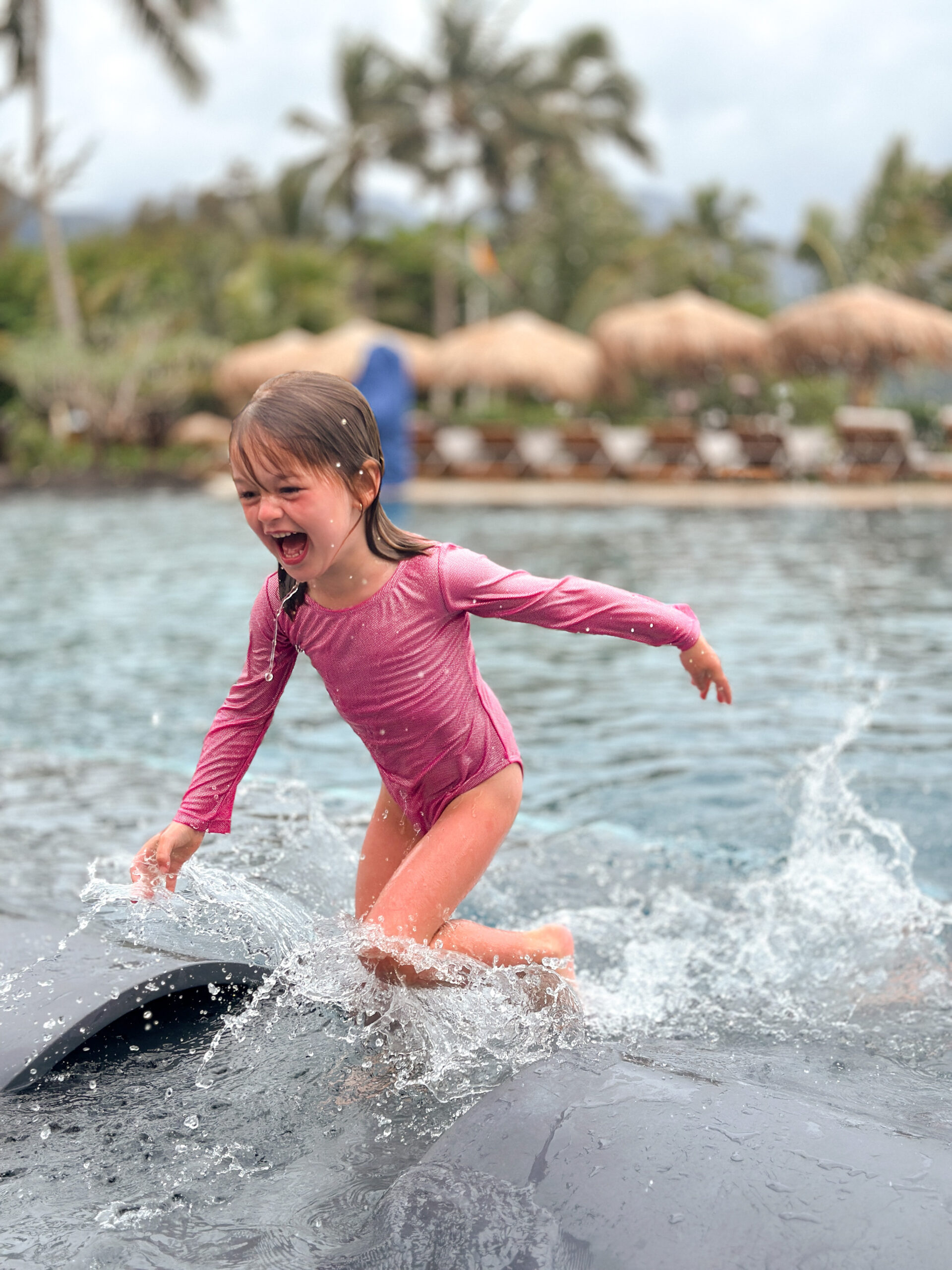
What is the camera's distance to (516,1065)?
269cm

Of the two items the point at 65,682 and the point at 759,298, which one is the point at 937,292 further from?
the point at 65,682

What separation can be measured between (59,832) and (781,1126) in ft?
10.6

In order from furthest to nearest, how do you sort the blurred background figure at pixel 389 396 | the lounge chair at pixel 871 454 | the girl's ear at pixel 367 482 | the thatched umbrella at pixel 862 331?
the thatched umbrella at pixel 862 331 → the lounge chair at pixel 871 454 → the blurred background figure at pixel 389 396 → the girl's ear at pixel 367 482

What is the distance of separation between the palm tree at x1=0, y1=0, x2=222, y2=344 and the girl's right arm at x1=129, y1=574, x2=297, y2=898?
25.4m

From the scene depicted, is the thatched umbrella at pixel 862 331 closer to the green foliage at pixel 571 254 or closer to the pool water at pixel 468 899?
the green foliage at pixel 571 254

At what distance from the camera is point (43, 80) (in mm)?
29047

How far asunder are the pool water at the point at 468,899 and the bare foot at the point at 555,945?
106mm

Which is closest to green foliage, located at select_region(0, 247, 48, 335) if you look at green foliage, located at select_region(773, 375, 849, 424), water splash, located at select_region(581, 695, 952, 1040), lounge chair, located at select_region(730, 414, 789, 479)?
green foliage, located at select_region(773, 375, 849, 424)

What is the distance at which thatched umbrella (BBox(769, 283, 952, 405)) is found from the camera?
22.0 m

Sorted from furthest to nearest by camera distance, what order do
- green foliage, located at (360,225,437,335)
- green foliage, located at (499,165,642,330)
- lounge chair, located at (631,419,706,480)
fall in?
green foliage, located at (360,225,437,335)
green foliage, located at (499,165,642,330)
lounge chair, located at (631,419,706,480)

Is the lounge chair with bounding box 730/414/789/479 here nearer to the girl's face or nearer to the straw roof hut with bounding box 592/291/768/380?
the straw roof hut with bounding box 592/291/768/380

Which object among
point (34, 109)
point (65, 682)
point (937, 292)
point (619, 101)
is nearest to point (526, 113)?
point (619, 101)

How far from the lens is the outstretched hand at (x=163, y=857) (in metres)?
2.64

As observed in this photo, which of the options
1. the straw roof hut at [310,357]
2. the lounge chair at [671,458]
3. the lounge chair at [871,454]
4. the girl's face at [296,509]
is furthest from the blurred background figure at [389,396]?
the straw roof hut at [310,357]
